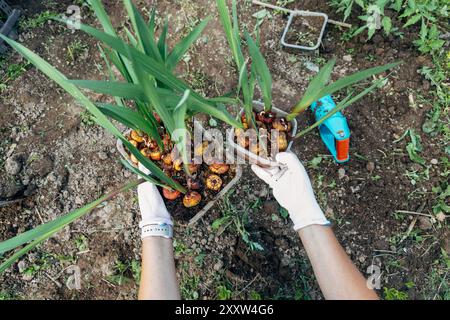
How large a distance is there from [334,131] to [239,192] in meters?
0.44

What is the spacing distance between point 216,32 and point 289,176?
0.80m

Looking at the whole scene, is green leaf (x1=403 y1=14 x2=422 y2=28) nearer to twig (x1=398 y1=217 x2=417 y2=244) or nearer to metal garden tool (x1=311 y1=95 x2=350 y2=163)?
metal garden tool (x1=311 y1=95 x2=350 y2=163)

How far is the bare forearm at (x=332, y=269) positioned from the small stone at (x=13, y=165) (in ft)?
3.88

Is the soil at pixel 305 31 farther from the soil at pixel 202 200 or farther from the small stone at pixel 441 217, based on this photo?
the small stone at pixel 441 217

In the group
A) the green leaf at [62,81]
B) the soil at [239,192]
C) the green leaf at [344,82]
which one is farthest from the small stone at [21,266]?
the green leaf at [344,82]

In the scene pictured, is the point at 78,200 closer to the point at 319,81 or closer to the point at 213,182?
the point at 213,182

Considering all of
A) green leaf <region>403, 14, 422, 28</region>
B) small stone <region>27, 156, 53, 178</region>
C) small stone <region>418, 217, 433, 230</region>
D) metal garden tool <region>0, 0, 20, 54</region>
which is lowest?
small stone <region>418, 217, 433, 230</region>

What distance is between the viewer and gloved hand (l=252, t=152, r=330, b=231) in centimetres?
125

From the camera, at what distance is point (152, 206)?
4.06 ft

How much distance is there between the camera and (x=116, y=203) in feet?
5.07

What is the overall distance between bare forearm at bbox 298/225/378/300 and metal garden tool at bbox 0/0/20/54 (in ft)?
5.19

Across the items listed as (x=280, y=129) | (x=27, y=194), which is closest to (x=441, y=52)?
(x=280, y=129)

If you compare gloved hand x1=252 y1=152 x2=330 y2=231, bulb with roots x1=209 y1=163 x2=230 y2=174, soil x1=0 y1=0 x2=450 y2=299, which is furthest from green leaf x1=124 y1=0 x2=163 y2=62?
soil x1=0 y1=0 x2=450 y2=299

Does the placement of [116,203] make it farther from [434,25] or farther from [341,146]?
[434,25]
